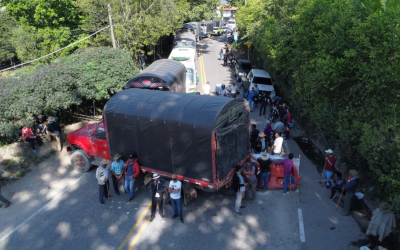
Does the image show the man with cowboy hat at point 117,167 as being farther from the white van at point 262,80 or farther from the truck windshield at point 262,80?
the truck windshield at point 262,80

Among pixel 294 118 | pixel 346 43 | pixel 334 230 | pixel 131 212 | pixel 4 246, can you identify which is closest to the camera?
pixel 4 246

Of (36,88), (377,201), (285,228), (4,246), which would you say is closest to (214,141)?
(285,228)

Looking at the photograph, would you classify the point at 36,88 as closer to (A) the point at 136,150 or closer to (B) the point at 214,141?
(A) the point at 136,150

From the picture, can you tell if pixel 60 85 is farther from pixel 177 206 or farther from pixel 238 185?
pixel 238 185

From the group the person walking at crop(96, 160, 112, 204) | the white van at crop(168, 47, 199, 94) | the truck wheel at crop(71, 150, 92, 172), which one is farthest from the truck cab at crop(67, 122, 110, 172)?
the white van at crop(168, 47, 199, 94)

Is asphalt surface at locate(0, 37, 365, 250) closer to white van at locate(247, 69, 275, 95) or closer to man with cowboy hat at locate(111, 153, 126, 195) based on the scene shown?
man with cowboy hat at locate(111, 153, 126, 195)

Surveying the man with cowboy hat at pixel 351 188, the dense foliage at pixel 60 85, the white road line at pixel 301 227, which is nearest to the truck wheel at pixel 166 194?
the white road line at pixel 301 227

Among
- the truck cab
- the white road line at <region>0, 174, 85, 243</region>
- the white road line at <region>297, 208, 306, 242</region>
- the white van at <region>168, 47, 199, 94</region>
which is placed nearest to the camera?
the white road line at <region>297, 208, 306, 242</region>
